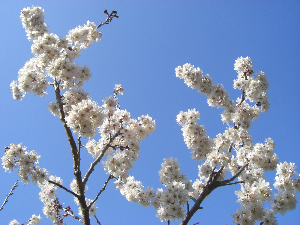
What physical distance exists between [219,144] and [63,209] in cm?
582

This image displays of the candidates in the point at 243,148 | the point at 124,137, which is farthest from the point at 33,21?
the point at 243,148

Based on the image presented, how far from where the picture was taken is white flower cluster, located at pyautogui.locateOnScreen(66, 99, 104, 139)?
5574mm

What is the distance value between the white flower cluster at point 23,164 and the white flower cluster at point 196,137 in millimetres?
Answer: 4708

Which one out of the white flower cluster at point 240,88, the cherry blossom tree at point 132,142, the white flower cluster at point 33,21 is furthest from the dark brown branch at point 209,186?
the white flower cluster at point 33,21

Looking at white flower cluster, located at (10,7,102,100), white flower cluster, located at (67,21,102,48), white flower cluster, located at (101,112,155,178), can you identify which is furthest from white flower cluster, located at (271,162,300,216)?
white flower cluster, located at (67,21,102,48)

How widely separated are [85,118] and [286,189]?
246 inches

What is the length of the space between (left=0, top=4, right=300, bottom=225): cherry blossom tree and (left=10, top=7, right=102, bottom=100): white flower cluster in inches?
1.1

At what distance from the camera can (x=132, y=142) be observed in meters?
6.99

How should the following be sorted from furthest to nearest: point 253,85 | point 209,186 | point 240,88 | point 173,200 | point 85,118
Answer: point 240,88
point 253,85
point 209,186
point 173,200
point 85,118

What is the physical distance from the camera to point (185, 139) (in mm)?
8125

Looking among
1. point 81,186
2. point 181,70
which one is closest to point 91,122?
point 81,186

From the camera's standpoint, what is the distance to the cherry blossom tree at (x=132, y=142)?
20.1 feet

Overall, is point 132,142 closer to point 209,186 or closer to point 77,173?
point 77,173

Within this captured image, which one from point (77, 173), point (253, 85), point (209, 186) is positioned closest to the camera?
point (77, 173)
